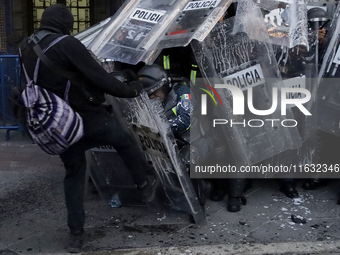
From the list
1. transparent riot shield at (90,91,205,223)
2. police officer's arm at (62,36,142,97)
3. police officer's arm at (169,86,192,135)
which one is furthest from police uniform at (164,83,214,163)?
police officer's arm at (62,36,142,97)

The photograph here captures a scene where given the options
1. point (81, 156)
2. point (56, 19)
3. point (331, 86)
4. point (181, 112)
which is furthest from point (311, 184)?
Result: point (56, 19)

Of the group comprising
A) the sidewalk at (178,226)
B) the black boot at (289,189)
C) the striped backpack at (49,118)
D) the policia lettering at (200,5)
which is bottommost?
the sidewalk at (178,226)

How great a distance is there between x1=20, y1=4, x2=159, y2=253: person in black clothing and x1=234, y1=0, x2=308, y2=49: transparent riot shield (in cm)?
104

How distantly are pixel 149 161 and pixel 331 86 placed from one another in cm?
164

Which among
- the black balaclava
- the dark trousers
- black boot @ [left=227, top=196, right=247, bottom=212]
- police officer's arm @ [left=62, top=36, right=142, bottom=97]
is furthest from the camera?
black boot @ [left=227, top=196, right=247, bottom=212]

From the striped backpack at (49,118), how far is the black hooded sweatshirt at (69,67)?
0.05 metres

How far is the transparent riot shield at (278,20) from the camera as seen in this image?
3.81m

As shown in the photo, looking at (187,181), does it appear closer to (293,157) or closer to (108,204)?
(108,204)

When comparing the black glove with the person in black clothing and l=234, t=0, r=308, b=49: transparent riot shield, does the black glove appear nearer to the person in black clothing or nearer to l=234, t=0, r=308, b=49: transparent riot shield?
the person in black clothing

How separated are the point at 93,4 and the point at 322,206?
23.3 feet

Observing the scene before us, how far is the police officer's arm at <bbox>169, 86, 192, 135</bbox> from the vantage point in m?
3.86

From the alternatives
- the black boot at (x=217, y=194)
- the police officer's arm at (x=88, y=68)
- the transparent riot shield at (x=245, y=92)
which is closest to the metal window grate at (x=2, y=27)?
the black boot at (x=217, y=194)

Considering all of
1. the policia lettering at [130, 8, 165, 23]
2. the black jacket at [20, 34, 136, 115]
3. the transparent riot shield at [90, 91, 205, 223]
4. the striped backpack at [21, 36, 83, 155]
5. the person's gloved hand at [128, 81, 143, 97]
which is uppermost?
the policia lettering at [130, 8, 165, 23]

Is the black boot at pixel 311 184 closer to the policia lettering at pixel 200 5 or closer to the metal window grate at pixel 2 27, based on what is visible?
the policia lettering at pixel 200 5
